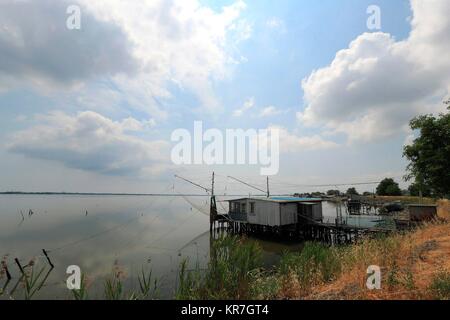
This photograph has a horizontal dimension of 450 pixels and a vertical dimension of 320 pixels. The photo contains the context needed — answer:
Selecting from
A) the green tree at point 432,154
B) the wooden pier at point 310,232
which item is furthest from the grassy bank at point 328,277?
the wooden pier at point 310,232

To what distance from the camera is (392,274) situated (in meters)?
6.81

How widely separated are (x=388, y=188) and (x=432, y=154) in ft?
245

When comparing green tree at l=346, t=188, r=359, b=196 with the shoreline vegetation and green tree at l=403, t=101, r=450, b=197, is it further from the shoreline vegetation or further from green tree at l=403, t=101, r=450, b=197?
the shoreline vegetation

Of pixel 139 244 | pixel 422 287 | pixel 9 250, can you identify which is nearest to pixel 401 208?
pixel 139 244

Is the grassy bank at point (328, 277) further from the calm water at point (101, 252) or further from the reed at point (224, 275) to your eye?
the calm water at point (101, 252)

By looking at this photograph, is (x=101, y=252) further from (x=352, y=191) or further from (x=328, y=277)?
(x=352, y=191)

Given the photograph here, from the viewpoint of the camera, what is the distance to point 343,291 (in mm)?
6855

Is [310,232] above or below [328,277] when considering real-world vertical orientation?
below

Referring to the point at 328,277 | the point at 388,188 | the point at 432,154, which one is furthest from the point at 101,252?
the point at 388,188

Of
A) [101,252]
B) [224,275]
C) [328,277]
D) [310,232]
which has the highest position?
[224,275]

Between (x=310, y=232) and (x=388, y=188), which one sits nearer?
(x=310, y=232)

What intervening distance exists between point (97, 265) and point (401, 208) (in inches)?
1971

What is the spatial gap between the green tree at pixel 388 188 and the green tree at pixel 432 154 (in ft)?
233
